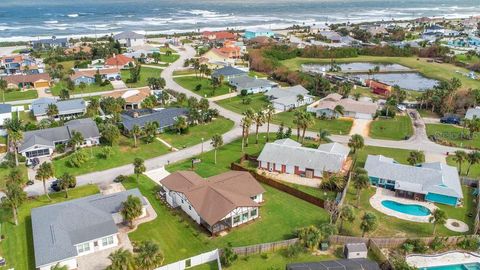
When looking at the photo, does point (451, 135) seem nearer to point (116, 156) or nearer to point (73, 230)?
point (116, 156)

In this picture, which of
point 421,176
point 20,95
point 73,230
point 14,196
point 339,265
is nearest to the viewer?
point 339,265

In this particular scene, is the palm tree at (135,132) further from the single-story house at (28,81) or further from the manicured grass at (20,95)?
the single-story house at (28,81)

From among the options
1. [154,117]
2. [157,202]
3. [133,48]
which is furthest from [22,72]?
[157,202]

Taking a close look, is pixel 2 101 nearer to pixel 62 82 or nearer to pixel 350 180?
pixel 62 82

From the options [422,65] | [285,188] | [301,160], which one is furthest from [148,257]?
[422,65]

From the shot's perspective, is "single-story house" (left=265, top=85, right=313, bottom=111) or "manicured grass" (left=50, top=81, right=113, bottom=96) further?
"manicured grass" (left=50, top=81, right=113, bottom=96)

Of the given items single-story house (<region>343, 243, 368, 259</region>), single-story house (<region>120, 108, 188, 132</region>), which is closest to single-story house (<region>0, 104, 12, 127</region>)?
single-story house (<region>120, 108, 188, 132</region>)

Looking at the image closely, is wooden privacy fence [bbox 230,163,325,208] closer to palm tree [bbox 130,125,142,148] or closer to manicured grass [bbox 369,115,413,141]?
palm tree [bbox 130,125,142,148]
